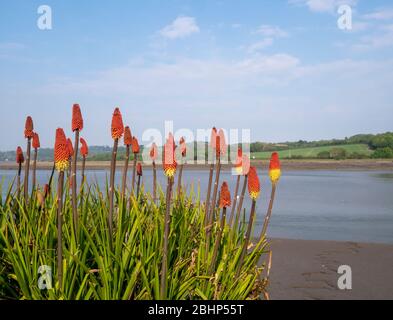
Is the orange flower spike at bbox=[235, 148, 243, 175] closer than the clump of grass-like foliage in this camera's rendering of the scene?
No

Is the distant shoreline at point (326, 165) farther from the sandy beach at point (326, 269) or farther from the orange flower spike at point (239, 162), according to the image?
the orange flower spike at point (239, 162)

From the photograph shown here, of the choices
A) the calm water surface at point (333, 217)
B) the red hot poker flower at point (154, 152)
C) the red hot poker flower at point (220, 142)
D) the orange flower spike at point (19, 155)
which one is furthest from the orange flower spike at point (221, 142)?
the calm water surface at point (333, 217)

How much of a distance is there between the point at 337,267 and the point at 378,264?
0.87m

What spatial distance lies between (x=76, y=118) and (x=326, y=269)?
21.8 ft

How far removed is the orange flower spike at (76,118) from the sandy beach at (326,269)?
14.9 ft

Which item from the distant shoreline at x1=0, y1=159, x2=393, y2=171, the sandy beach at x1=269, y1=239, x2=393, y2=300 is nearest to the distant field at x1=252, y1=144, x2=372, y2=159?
the distant shoreline at x1=0, y1=159, x2=393, y2=171

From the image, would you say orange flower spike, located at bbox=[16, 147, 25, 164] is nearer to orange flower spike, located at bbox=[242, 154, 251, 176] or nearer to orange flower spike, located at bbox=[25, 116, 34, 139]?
orange flower spike, located at bbox=[25, 116, 34, 139]

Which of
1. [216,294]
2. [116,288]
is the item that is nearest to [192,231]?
[216,294]

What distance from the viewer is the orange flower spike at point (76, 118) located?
9.99ft

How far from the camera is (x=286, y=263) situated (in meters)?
9.13

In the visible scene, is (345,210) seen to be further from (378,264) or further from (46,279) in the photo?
(46,279)

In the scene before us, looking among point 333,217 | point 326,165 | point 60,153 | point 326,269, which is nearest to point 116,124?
point 60,153

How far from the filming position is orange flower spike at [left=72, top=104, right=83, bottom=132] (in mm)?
3046

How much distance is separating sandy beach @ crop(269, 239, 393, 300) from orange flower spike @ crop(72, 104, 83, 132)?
4.55 m
